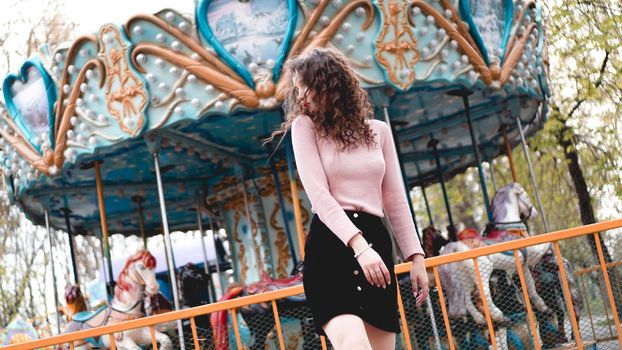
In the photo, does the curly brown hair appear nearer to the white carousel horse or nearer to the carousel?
the white carousel horse

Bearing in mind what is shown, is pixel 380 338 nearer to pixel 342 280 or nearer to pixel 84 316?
pixel 342 280

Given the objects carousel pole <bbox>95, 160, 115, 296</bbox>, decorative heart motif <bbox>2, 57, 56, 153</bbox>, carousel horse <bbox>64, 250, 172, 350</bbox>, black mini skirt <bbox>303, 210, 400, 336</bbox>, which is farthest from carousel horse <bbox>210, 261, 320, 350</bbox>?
decorative heart motif <bbox>2, 57, 56, 153</bbox>

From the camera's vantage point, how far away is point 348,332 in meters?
2.57

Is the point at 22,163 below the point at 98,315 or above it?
above

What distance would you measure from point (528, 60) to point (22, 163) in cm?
592

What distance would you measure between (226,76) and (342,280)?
19.6ft

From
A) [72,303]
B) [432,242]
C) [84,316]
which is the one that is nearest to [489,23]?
[432,242]

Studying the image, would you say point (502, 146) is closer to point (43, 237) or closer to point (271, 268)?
point (271, 268)

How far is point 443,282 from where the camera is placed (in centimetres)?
655

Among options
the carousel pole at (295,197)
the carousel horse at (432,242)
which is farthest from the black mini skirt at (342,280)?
the carousel horse at (432,242)

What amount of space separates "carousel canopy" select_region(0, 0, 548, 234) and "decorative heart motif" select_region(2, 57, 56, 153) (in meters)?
0.02

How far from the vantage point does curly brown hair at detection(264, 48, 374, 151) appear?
273 centimetres

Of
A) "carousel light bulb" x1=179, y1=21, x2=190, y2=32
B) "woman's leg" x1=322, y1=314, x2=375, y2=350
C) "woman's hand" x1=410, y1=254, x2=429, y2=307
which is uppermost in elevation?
"carousel light bulb" x1=179, y1=21, x2=190, y2=32

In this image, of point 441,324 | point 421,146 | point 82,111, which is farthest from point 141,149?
point 441,324
